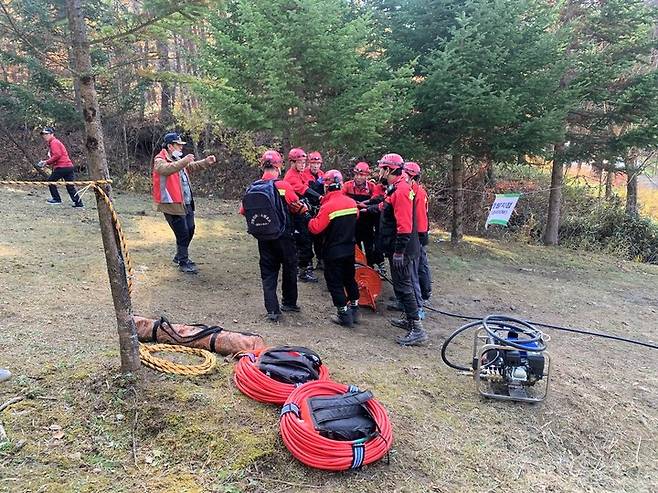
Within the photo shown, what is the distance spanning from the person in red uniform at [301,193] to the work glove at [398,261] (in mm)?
Answer: 1905

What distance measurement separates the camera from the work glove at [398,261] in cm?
551

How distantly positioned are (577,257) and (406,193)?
898cm

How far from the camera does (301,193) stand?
692cm

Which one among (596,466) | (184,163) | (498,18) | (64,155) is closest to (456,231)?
(498,18)

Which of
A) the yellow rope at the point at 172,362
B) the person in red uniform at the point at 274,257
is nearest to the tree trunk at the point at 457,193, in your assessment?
the person in red uniform at the point at 274,257

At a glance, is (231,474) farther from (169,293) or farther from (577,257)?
(577,257)

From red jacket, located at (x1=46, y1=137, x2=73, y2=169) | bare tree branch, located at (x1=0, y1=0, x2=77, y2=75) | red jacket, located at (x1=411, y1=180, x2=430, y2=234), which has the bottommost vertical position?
red jacket, located at (x1=411, y1=180, x2=430, y2=234)

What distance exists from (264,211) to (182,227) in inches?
82.3

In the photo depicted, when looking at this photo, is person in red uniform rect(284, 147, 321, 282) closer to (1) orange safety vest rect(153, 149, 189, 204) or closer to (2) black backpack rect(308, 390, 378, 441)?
(1) orange safety vest rect(153, 149, 189, 204)

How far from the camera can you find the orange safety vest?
6.57m

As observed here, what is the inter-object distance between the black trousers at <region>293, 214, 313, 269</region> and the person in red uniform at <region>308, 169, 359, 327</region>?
109 centimetres

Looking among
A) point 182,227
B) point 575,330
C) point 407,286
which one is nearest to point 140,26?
point 407,286

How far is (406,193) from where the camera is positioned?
5.42 meters

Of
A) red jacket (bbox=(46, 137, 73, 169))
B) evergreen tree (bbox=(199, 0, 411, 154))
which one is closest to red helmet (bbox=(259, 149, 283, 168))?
evergreen tree (bbox=(199, 0, 411, 154))
